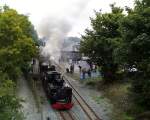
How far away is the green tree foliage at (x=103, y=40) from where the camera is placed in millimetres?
42562

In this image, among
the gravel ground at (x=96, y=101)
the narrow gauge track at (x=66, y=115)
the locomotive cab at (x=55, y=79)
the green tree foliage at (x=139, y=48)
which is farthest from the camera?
the locomotive cab at (x=55, y=79)

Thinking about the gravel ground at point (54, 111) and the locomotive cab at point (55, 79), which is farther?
the locomotive cab at point (55, 79)

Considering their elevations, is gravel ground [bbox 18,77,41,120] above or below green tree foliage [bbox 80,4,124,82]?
below

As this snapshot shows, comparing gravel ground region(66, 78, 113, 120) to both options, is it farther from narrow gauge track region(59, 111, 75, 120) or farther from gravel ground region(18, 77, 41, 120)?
gravel ground region(18, 77, 41, 120)

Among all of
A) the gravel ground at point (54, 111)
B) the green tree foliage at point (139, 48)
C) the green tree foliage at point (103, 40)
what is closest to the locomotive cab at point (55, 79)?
the gravel ground at point (54, 111)

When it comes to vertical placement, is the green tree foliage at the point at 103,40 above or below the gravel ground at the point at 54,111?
above

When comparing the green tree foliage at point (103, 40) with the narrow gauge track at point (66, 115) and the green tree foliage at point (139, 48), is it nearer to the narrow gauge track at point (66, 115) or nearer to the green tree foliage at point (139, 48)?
the narrow gauge track at point (66, 115)

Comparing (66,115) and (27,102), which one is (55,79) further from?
(66,115)

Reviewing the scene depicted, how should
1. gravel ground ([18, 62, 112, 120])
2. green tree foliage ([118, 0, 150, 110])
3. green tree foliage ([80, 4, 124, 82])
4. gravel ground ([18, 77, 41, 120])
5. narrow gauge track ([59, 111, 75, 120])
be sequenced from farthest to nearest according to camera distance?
green tree foliage ([80, 4, 124, 82]), gravel ground ([18, 62, 112, 120]), narrow gauge track ([59, 111, 75, 120]), gravel ground ([18, 77, 41, 120]), green tree foliage ([118, 0, 150, 110])

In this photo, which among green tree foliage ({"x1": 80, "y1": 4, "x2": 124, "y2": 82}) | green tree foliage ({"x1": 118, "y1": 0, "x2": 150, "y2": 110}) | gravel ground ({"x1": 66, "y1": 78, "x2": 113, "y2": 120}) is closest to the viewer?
green tree foliage ({"x1": 118, "y1": 0, "x2": 150, "y2": 110})

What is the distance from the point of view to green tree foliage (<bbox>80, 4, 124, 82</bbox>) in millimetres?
42562

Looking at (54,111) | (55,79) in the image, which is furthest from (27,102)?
(54,111)

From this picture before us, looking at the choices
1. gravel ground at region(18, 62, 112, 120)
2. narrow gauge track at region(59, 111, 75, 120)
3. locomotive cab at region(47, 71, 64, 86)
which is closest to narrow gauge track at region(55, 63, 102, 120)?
gravel ground at region(18, 62, 112, 120)

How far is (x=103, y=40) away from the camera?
42281 mm
